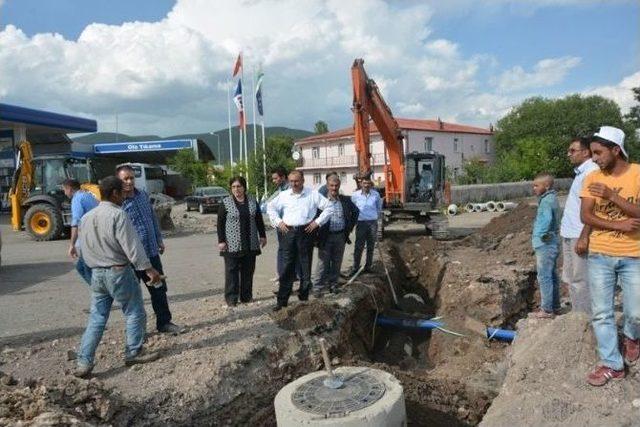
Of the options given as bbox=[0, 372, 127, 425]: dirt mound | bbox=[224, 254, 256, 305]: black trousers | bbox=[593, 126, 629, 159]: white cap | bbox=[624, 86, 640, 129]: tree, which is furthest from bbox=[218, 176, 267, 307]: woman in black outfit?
bbox=[624, 86, 640, 129]: tree

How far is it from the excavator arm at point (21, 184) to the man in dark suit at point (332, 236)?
39.7 ft

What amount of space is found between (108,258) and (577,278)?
4327 millimetres

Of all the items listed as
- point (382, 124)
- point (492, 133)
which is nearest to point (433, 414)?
point (382, 124)

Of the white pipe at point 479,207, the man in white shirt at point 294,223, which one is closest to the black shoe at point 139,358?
the man in white shirt at point 294,223

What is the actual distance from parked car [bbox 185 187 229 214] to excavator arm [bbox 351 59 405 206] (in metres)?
11.9

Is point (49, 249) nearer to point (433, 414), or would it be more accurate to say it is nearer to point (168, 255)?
point (168, 255)

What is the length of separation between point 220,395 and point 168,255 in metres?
8.35

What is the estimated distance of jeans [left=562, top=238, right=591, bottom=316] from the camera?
491 cm

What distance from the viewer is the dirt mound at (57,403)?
3348mm

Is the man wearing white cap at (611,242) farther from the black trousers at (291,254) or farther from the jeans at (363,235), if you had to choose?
the jeans at (363,235)

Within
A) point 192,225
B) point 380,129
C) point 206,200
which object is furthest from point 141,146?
point 380,129

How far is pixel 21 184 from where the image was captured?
15602 millimetres

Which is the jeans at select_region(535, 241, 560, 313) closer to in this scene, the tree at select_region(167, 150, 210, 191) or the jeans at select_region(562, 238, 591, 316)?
the jeans at select_region(562, 238, 591, 316)

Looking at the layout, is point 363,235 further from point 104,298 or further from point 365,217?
point 104,298
